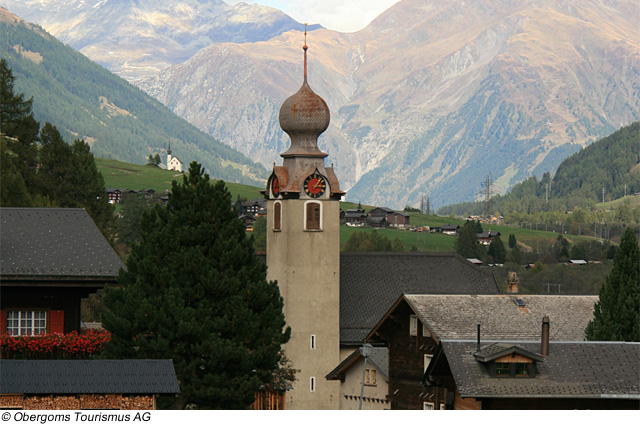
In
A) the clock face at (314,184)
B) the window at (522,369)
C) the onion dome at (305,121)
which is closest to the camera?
the window at (522,369)

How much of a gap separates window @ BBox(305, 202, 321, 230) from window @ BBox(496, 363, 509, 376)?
154ft

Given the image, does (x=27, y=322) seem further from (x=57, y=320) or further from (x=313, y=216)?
(x=313, y=216)

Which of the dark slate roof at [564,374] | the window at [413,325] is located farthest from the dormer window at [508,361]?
the window at [413,325]

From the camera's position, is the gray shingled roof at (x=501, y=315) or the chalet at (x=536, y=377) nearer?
the chalet at (x=536, y=377)

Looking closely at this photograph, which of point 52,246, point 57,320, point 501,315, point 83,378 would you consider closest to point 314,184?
point 501,315

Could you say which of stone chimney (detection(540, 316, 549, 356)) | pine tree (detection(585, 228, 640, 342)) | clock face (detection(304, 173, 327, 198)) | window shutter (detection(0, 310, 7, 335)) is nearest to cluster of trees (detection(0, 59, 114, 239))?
clock face (detection(304, 173, 327, 198))

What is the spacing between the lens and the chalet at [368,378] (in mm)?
67938

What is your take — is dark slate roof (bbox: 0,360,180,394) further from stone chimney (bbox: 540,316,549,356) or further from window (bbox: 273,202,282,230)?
window (bbox: 273,202,282,230)

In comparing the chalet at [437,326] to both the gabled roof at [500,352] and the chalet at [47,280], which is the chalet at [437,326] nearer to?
the gabled roof at [500,352]

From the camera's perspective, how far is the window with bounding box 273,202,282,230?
9225 cm

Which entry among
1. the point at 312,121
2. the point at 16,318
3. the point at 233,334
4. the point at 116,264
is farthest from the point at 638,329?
the point at 312,121

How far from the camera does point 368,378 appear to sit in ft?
230

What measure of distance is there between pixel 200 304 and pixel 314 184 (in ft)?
114

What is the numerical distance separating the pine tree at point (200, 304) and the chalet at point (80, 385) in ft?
40.3
